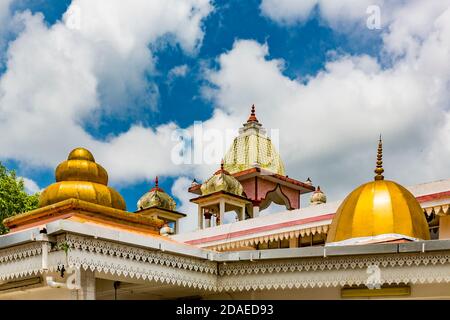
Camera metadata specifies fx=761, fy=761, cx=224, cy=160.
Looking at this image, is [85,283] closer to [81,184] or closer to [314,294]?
[81,184]

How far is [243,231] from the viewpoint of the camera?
20.8 m

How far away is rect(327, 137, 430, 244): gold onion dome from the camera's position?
11305 mm

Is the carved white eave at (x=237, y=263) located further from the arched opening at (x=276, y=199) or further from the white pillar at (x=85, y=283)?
the arched opening at (x=276, y=199)

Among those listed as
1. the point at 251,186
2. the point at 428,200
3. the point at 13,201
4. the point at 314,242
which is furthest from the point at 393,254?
the point at 13,201

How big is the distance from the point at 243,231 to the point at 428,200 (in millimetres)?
6216

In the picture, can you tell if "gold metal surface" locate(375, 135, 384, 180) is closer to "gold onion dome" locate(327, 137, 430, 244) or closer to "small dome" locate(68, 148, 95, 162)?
"gold onion dome" locate(327, 137, 430, 244)

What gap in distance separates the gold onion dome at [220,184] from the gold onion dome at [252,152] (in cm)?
396

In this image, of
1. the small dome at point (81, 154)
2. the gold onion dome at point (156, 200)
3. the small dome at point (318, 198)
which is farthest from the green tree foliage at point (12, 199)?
the small dome at point (81, 154)

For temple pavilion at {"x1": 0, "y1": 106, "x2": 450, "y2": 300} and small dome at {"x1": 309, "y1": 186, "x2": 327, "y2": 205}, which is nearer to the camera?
temple pavilion at {"x1": 0, "y1": 106, "x2": 450, "y2": 300}

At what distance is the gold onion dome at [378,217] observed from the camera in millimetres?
11305

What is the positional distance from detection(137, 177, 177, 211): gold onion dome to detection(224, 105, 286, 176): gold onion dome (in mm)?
2649

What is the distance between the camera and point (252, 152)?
29.9 metres

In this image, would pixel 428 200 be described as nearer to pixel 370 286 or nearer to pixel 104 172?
pixel 370 286

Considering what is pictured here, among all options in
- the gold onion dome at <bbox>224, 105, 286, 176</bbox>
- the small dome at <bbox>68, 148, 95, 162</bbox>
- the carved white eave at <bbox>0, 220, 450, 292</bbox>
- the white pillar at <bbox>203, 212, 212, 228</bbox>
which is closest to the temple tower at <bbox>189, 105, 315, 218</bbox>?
the gold onion dome at <bbox>224, 105, 286, 176</bbox>
